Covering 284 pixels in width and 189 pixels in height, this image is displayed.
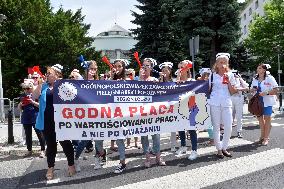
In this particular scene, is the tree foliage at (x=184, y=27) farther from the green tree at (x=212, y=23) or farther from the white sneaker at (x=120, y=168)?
the white sneaker at (x=120, y=168)

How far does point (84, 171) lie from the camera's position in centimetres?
770

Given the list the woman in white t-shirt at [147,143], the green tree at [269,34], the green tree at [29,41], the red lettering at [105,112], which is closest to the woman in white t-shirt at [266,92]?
the woman in white t-shirt at [147,143]

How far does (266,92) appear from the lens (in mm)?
9617

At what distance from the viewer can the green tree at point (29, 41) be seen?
3028 cm

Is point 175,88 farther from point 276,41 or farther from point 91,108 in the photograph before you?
point 276,41

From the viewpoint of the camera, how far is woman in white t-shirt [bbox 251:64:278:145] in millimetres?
9641

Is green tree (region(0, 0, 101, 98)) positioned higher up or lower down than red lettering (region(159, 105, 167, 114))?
higher up

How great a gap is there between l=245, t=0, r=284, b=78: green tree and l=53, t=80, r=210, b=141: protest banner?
1677 inches

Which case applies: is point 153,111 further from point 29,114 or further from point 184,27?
point 184,27

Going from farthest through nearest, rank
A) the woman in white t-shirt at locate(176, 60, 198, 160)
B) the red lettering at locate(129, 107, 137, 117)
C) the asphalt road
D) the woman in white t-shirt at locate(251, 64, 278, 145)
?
the woman in white t-shirt at locate(251, 64, 278, 145) → the woman in white t-shirt at locate(176, 60, 198, 160) → the red lettering at locate(129, 107, 137, 117) → the asphalt road

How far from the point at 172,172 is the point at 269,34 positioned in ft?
147

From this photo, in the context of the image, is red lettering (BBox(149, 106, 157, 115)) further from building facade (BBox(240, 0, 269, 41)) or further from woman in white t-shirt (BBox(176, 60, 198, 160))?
building facade (BBox(240, 0, 269, 41))

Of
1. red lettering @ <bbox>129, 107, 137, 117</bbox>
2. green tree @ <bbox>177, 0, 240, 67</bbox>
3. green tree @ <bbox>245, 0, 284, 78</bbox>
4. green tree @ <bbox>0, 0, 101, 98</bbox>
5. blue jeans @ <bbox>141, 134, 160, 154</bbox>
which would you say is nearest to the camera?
red lettering @ <bbox>129, 107, 137, 117</bbox>

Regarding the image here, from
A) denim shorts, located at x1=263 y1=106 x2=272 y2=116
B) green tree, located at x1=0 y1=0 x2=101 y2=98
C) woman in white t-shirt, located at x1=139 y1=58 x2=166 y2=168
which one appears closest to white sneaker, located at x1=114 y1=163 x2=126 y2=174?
woman in white t-shirt, located at x1=139 y1=58 x2=166 y2=168
